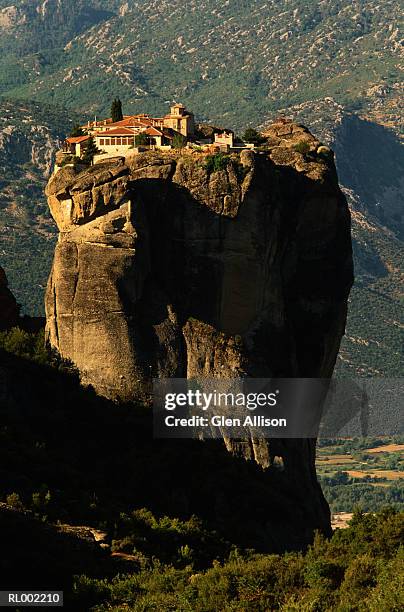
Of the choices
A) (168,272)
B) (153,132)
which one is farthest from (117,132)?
(168,272)

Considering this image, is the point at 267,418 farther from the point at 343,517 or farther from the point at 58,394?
the point at 343,517

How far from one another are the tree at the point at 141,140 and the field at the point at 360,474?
6441 cm

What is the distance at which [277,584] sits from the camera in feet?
195

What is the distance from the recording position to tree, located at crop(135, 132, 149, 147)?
84500mm

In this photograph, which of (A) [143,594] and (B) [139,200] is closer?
(A) [143,594]

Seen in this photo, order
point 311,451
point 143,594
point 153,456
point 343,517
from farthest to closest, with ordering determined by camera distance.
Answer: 1. point 343,517
2. point 311,451
3. point 153,456
4. point 143,594

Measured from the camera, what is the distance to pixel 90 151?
281 ft

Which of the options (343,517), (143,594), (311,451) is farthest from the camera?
(343,517)

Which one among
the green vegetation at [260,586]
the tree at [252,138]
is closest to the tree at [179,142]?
the tree at [252,138]

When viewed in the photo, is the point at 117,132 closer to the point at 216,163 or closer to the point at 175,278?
the point at 216,163

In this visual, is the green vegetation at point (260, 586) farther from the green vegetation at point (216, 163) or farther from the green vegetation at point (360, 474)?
the green vegetation at point (360, 474)

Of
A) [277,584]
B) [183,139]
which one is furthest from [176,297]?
[277,584]

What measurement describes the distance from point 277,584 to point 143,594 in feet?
12.7

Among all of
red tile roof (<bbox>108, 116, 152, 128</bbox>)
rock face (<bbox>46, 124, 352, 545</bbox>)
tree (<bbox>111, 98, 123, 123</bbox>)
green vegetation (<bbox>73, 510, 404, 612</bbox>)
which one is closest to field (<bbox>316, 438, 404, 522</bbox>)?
tree (<bbox>111, 98, 123, 123</bbox>)
